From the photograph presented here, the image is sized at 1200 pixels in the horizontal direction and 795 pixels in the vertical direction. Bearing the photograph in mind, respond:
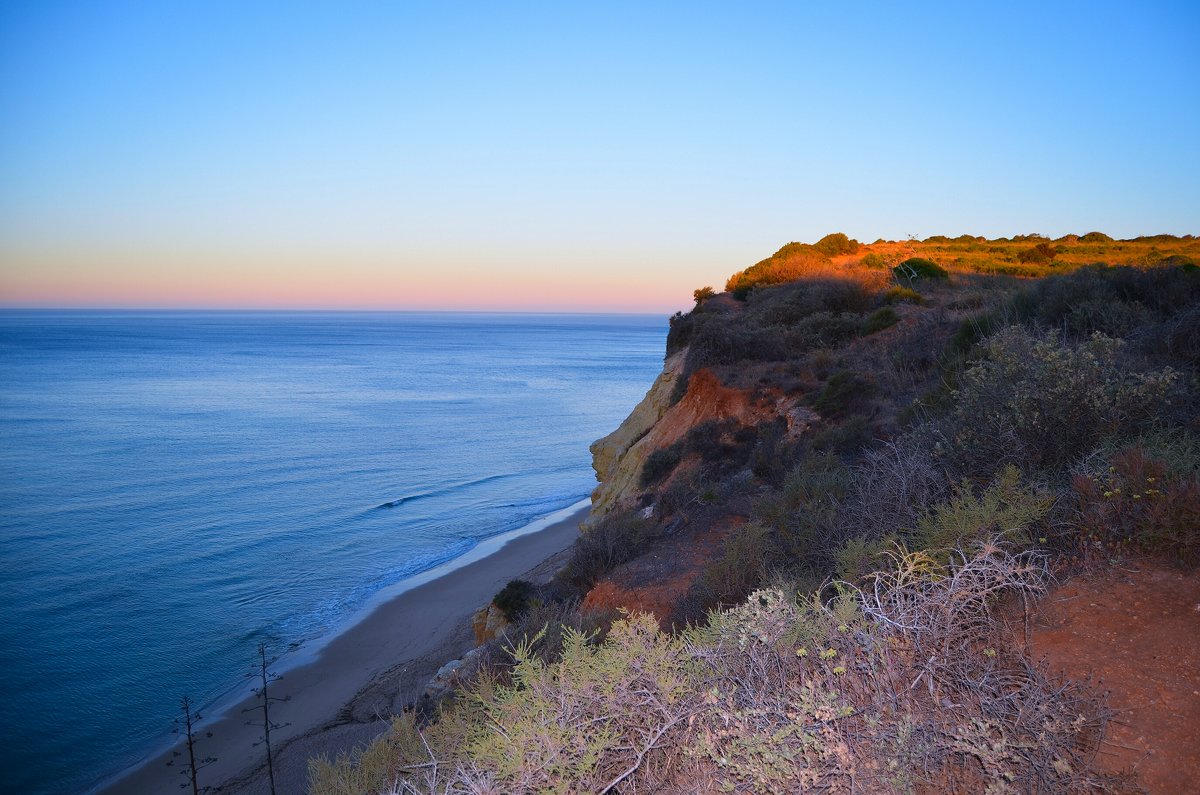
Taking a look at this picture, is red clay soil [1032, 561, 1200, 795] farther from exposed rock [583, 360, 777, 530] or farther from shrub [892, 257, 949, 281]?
shrub [892, 257, 949, 281]

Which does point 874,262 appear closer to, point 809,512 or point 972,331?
point 972,331

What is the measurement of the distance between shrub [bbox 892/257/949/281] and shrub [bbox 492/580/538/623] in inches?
642

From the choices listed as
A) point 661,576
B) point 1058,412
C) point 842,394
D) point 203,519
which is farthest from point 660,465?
point 203,519

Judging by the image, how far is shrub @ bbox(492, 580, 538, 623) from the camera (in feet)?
34.5

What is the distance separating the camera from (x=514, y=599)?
10.8m

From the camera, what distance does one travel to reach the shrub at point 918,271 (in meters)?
22.0

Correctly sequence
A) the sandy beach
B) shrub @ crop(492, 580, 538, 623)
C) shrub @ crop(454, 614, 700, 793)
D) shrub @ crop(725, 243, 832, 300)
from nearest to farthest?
shrub @ crop(454, 614, 700, 793)
shrub @ crop(492, 580, 538, 623)
the sandy beach
shrub @ crop(725, 243, 832, 300)

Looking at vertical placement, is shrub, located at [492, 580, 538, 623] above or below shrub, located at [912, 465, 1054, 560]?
below

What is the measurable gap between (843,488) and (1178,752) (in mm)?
3782

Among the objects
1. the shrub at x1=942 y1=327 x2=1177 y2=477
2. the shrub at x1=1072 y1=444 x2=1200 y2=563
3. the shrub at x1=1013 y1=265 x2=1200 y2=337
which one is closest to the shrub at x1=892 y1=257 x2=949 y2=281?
the shrub at x1=1013 y1=265 x2=1200 y2=337

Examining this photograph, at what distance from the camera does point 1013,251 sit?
1312 inches

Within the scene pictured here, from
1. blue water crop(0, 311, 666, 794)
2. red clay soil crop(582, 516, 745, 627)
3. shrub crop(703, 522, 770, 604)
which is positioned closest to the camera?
shrub crop(703, 522, 770, 604)

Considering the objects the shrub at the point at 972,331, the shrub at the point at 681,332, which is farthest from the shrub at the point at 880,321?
the shrub at the point at 681,332

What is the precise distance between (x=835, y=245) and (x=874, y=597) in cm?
3170
